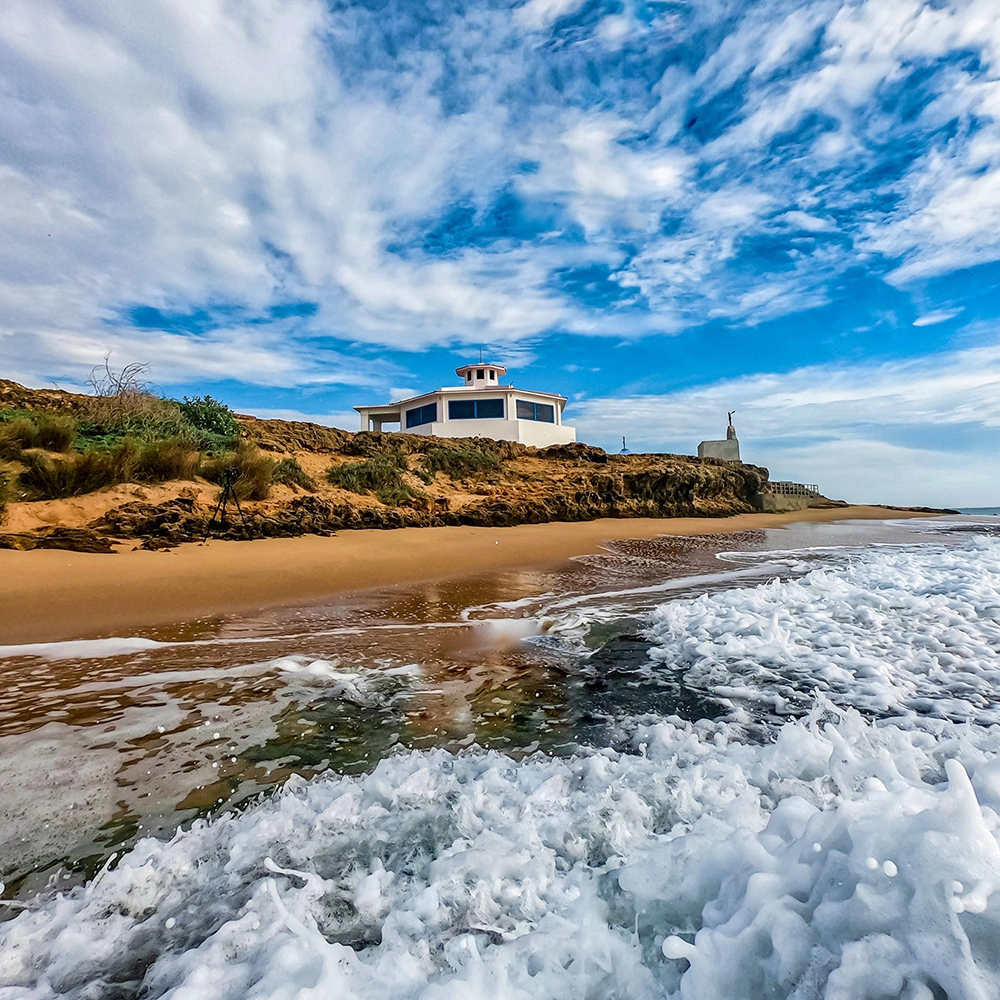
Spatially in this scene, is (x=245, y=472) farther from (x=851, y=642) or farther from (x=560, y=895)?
(x=560, y=895)

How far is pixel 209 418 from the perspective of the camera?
455 inches

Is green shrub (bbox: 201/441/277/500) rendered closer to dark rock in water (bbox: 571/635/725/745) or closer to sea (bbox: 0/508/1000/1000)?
sea (bbox: 0/508/1000/1000)

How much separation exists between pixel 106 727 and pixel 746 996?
8.50 ft

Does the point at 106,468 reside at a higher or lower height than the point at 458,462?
lower

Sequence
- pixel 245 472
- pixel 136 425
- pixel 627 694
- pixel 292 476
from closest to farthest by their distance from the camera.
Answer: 1. pixel 627 694
2. pixel 245 472
3. pixel 136 425
4. pixel 292 476

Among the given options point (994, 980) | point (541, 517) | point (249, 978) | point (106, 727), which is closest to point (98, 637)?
point (106, 727)

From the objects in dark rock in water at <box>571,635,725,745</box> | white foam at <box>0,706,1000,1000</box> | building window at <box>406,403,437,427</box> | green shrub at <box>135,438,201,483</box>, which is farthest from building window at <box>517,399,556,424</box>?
white foam at <box>0,706,1000,1000</box>

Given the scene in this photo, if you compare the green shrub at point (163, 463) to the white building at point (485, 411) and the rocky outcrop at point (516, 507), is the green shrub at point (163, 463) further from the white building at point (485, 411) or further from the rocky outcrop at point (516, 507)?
the white building at point (485, 411)

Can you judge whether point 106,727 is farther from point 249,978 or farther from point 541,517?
point 541,517

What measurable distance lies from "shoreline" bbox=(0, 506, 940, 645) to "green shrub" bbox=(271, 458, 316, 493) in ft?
7.32

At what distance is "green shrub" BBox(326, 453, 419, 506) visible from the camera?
35.8 ft

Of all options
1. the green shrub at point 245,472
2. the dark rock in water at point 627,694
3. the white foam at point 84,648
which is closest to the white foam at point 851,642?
the dark rock in water at point 627,694

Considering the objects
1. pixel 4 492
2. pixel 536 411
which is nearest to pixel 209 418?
pixel 4 492

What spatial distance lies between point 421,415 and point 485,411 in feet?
11.1
